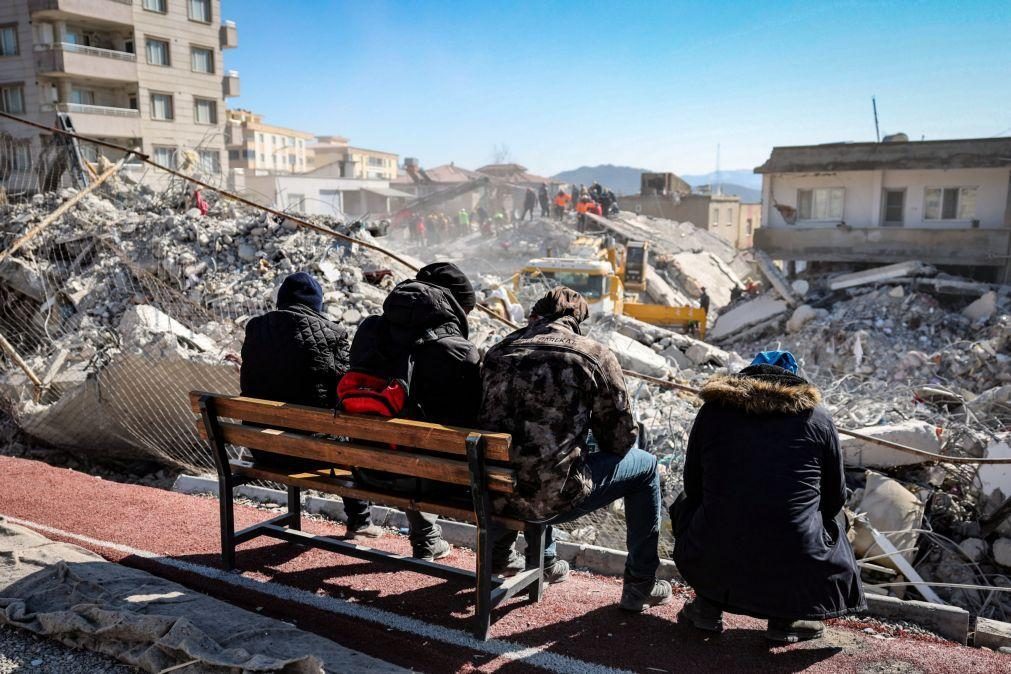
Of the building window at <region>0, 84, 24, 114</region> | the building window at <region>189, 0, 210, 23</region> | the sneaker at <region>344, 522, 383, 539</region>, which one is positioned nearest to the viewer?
the sneaker at <region>344, 522, 383, 539</region>

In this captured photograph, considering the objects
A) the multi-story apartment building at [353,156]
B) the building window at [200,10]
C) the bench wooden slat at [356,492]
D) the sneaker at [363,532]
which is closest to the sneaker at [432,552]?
the sneaker at [363,532]

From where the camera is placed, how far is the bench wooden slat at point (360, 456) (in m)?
3.23

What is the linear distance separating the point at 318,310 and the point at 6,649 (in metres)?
2.10

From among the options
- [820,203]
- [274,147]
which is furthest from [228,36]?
[274,147]

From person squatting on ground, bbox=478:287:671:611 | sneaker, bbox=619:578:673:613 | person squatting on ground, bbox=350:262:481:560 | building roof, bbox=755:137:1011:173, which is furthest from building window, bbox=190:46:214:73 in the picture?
sneaker, bbox=619:578:673:613

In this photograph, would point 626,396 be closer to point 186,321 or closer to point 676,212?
point 186,321

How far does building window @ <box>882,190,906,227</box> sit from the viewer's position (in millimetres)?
25172

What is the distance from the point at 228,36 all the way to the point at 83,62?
9982 millimetres

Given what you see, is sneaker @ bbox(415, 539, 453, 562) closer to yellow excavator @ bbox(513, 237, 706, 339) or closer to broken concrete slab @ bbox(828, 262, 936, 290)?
yellow excavator @ bbox(513, 237, 706, 339)

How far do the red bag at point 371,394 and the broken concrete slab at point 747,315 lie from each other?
71.3 ft

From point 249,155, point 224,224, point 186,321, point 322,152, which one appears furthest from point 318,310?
point 322,152

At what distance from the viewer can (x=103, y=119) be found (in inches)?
1396

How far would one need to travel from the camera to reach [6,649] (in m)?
3.14

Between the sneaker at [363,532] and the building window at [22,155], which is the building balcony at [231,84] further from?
the sneaker at [363,532]
